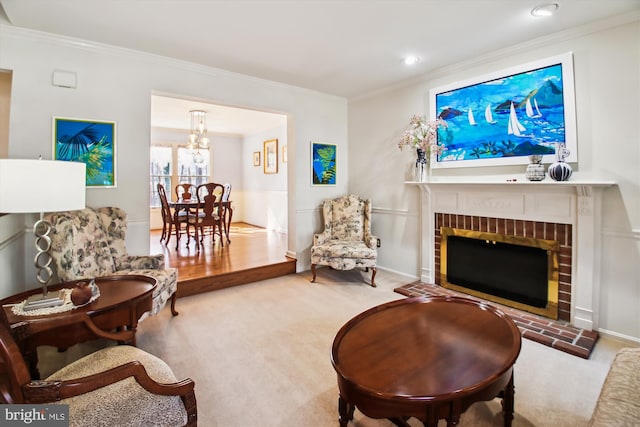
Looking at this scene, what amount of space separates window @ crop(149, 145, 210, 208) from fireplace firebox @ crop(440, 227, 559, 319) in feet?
19.7

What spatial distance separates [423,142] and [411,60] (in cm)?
90

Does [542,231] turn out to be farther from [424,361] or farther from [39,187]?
[39,187]

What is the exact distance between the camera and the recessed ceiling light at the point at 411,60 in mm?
3347

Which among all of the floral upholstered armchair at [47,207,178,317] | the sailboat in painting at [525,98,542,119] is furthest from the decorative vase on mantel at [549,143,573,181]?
the floral upholstered armchair at [47,207,178,317]

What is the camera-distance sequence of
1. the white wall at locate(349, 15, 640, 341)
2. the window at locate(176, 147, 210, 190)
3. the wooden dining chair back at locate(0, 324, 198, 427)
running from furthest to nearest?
the window at locate(176, 147, 210, 190)
the white wall at locate(349, 15, 640, 341)
the wooden dining chair back at locate(0, 324, 198, 427)

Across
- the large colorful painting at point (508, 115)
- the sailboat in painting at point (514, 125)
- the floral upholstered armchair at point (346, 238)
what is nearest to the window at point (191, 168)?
the floral upholstered armchair at point (346, 238)

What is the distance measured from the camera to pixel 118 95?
124 inches

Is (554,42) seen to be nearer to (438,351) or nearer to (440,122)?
(440,122)

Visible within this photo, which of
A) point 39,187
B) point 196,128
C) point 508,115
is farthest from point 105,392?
point 196,128

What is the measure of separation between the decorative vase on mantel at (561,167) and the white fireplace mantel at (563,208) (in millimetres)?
71

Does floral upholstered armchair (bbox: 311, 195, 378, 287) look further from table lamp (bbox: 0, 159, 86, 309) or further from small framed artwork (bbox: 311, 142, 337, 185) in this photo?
table lamp (bbox: 0, 159, 86, 309)

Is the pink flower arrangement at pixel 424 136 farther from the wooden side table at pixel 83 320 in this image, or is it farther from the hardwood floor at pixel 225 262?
the wooden side table at pixel 83 320

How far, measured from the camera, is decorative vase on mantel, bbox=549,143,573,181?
2.74 meters

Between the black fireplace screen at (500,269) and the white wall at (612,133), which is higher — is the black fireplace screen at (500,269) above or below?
below
